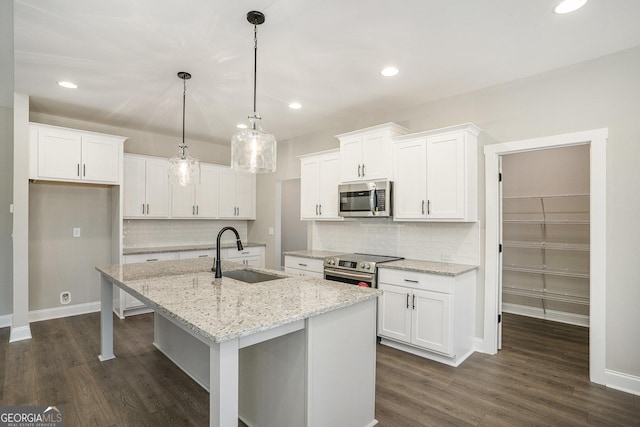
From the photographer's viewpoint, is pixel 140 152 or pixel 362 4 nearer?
pixel 362 4

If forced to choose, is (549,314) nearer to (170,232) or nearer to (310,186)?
(310,186)

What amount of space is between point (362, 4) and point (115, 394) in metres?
3.32

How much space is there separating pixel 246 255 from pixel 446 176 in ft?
11.8

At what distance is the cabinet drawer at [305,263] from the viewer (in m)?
4.30

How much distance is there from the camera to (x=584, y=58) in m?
2.88

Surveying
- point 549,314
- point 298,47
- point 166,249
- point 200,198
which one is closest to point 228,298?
point 298,47

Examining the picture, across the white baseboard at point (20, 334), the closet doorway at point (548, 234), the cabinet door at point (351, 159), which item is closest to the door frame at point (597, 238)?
the closet doorway at point (548, 234)

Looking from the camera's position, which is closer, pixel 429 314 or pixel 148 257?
pixel 429 314

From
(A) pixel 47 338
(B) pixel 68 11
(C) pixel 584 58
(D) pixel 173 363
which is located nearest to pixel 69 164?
(A) pixel 47 338

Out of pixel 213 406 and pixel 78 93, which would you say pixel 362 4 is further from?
pixel 78 93

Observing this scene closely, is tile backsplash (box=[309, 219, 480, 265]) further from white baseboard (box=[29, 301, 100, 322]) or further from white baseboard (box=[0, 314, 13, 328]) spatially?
white baseboard (box=[0, 314, 13, 328])

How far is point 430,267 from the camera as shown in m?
3.40

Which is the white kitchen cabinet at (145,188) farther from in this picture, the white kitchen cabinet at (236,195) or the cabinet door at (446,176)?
the cabinet door at (446,176)

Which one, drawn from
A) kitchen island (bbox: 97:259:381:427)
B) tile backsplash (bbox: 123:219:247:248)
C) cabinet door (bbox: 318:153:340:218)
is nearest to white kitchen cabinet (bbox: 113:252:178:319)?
tile backsplash (bbox: 123:219:247:248)
